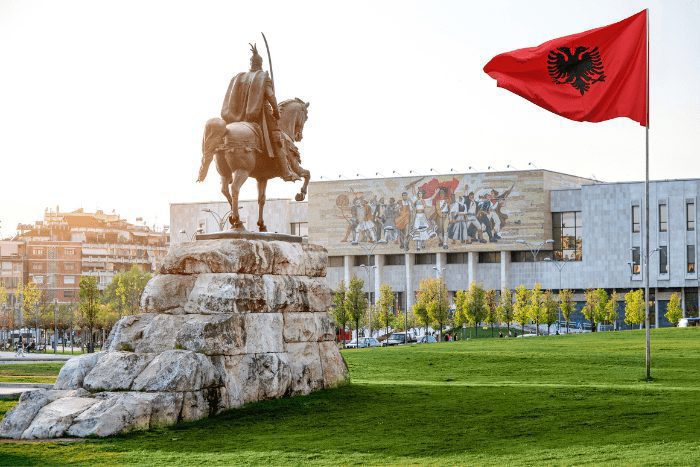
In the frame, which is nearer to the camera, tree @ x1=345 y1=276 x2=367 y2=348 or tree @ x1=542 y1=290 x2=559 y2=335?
tree @ x1=345 y1=276 x2=367 y2=348

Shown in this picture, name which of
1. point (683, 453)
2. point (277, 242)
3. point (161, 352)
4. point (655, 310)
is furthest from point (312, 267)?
point (655, 310)

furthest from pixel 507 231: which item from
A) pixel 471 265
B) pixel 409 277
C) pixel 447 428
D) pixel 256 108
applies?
pixel 447 428

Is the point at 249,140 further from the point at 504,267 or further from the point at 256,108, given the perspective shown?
the point at 504,267

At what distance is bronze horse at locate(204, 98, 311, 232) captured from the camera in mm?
21344

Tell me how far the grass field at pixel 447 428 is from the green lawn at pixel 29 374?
10215mm

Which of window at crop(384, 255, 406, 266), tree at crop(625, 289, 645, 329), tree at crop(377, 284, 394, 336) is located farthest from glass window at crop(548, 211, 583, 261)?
tree at crop(377, 284, 394, 336)

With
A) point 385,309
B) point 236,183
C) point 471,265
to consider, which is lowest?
point 385,309

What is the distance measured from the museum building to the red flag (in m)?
81.9

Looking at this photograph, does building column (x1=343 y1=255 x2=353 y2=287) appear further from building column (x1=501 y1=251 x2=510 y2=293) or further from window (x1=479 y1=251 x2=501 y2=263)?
building column (x1=501 y1=251 x2=510 y2=293)

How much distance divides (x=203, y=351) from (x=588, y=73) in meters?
9.12

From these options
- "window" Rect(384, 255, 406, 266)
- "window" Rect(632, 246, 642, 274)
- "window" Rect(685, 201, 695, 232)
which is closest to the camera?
"window" Rect(685, 201, 695, 232)

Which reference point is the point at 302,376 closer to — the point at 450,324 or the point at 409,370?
the point at 409,370

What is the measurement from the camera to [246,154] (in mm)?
21484

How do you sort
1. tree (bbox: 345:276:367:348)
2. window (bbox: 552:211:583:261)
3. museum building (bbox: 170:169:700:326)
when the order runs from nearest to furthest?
tree (bbox: 345:276:367:348)
museum building (bbox: 170:169:700:326)
window (bbox: 552:211:583:261)
